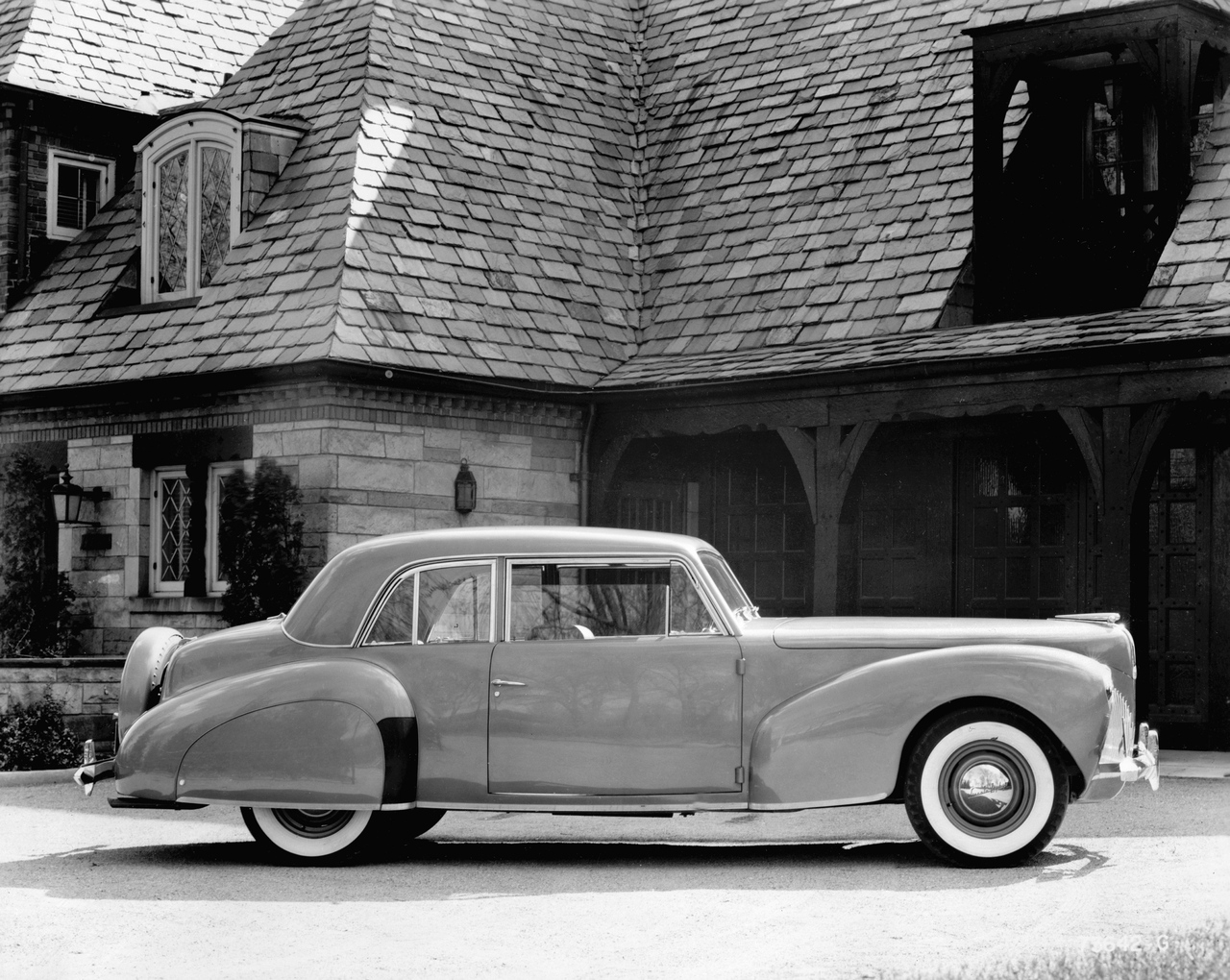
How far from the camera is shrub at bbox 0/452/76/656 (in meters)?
15.6

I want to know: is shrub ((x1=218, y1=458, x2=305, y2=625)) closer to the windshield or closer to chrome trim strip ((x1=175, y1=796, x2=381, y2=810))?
chrome trim strip ((x1=175, y1=796, x2=381, y2=810))

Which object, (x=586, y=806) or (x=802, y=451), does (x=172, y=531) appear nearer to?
(x=802, y=451)

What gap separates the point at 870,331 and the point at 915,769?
24.3 ft

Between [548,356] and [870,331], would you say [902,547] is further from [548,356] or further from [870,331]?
[548,356]

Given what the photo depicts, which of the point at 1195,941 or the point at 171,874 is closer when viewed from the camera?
the point at 1195,941

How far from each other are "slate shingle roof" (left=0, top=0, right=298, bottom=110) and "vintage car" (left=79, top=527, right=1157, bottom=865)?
10.6 m

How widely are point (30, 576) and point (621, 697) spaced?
9545mm

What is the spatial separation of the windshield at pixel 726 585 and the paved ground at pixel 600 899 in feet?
3.77

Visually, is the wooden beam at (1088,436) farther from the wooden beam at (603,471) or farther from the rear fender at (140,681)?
the rear fender at (140,681)

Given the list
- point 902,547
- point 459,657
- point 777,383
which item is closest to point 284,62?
point 777,383

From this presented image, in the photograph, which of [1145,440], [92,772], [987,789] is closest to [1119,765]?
[987,789]

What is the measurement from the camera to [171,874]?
7.91m

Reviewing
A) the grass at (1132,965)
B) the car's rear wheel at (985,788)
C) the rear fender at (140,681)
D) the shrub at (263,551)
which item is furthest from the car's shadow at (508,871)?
the shrub at (263,551)

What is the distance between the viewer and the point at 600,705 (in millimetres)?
8008
